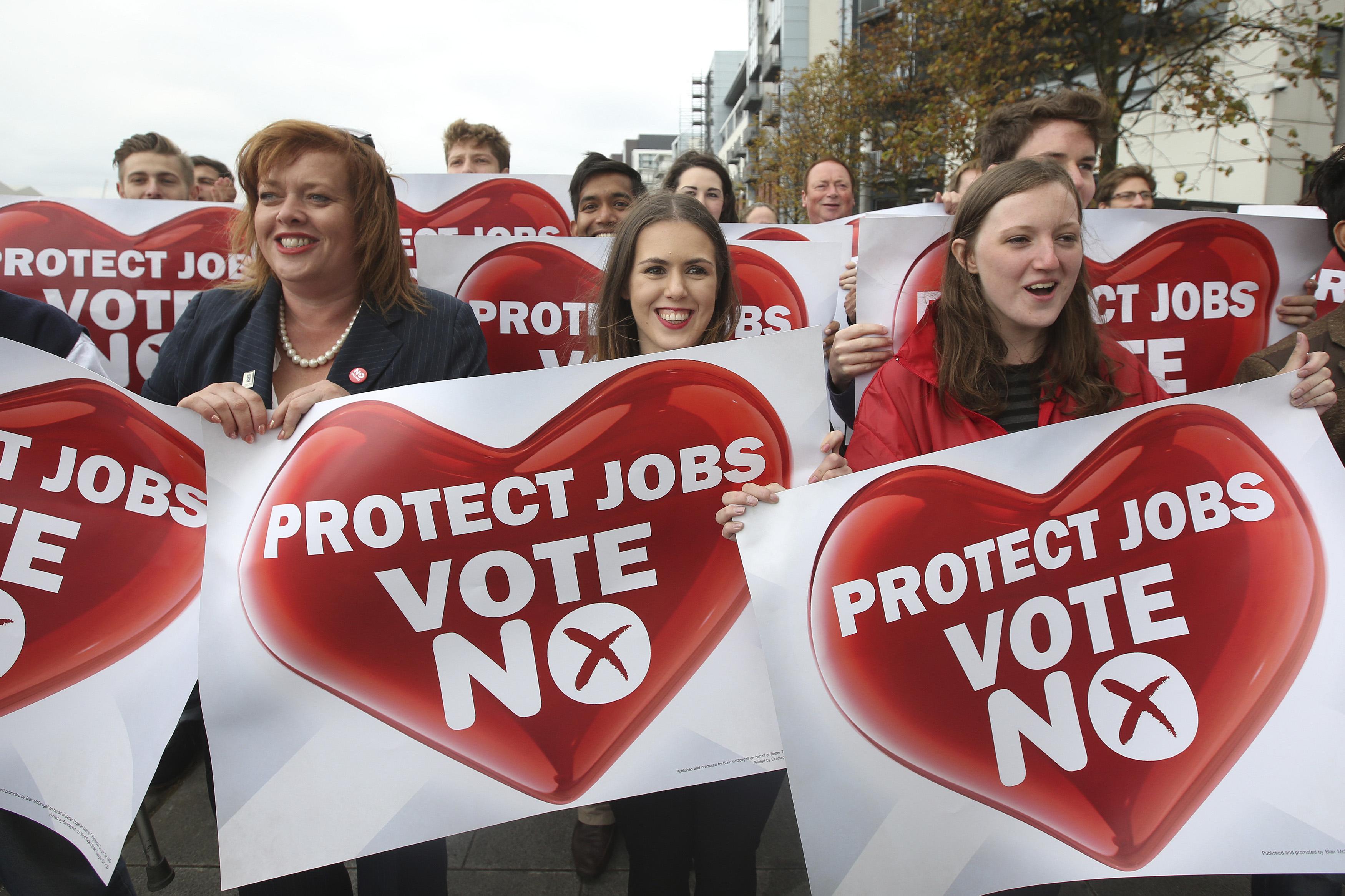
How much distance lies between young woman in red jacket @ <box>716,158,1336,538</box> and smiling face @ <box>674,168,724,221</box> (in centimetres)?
201

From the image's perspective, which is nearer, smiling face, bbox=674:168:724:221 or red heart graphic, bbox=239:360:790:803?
red heart graphic, bbox=239:360:790:803

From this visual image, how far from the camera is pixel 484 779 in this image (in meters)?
1.56

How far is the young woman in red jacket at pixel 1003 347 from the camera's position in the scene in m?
1.73

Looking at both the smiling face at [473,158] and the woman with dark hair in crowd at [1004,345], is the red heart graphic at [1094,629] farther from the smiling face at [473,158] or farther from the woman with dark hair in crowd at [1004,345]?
the smiling face at [473,158]

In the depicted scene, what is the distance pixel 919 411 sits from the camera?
5.83ft

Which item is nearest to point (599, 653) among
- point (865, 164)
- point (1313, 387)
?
point (1313, 387)

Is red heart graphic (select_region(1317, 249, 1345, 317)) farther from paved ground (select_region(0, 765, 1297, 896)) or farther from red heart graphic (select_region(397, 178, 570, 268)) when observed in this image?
red heart graphic (select_region(397, 178, 570, 268))

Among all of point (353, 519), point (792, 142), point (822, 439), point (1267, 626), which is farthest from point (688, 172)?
point (792, 142)

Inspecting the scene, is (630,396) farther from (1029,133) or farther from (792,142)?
(792,142)

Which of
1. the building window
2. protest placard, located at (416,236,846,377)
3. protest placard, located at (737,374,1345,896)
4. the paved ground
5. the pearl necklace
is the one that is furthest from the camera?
the building window

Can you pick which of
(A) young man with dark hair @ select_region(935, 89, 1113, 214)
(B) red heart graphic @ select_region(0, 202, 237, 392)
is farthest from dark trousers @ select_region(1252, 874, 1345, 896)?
(B) red heart graphic @ select_region(0, 202, 237, 392)

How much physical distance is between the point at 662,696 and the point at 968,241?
3.94ft

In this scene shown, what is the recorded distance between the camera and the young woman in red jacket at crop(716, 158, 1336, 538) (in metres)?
1.73

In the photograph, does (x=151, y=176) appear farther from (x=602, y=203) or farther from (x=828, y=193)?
(x=828, y=193)
